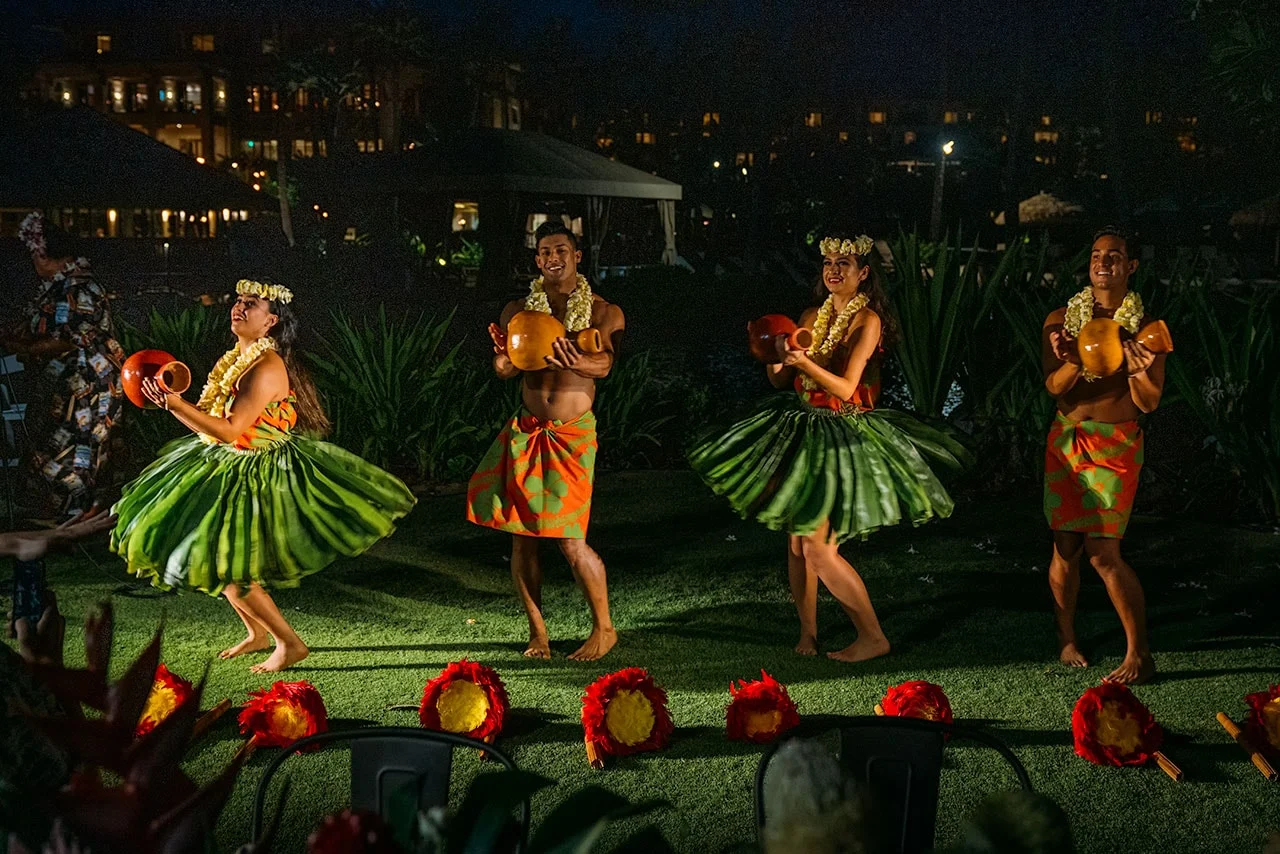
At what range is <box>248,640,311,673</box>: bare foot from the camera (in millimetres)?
4297

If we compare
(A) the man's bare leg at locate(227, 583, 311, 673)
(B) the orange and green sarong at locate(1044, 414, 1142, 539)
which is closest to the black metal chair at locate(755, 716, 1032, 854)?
(B) the orange and green sarong at locate(1044, 414, 1142, 539)

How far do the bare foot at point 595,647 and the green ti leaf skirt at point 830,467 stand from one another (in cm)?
61

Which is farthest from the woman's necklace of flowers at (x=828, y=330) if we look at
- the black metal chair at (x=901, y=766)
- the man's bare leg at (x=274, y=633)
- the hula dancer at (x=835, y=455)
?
the black metal chair at (x=901, y=766)

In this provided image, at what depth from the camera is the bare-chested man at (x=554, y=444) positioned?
429 centimetres

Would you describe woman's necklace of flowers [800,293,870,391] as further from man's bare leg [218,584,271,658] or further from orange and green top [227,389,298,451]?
man's bare leg [218,584,271,658]

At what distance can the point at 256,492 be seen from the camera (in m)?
4.09

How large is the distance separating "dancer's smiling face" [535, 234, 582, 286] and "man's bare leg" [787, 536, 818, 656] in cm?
116

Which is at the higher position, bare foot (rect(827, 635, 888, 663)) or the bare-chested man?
the bare-chested man

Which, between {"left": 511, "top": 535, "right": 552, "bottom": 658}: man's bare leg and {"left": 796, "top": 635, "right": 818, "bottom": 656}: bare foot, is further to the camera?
{"left": 796, "top": 635, "right": 818, "bottom": 656}: bare foot

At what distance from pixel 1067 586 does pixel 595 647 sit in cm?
155

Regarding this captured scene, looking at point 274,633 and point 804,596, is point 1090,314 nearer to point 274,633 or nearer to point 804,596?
point 804,596

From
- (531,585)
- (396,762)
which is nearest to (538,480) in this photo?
(531,585)

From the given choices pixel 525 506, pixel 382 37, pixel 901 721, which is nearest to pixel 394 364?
pixel 525 506

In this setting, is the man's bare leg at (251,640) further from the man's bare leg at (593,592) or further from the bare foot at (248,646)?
the man's bare leg at (593,592)
